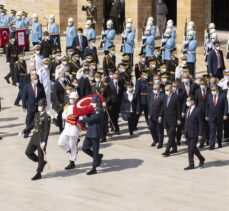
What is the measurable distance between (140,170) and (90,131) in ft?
4.92

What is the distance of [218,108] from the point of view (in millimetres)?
22609

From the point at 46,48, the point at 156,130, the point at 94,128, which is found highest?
the point at 46,48

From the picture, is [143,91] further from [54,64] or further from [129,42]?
[129,42]

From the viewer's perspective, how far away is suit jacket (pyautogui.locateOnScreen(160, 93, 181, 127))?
22.0 m

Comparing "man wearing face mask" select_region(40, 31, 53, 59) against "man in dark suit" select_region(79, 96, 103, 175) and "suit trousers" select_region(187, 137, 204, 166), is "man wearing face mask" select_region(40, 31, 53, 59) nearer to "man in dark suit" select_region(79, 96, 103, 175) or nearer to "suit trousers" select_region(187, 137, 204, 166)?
"man in dark suit" select_region(79, 96, 103, 175)

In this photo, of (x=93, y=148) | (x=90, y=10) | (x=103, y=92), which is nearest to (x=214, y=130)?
(x=103, y=92)

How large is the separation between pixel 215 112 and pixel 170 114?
49.7 inches

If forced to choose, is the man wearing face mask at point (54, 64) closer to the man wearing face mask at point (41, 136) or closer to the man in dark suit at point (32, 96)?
the man in dark suit at point (32, 96)

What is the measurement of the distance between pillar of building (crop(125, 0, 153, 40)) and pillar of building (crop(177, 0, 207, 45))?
7.99 feet

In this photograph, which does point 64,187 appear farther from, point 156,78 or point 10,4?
point 10,4

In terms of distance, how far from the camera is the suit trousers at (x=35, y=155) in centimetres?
2008

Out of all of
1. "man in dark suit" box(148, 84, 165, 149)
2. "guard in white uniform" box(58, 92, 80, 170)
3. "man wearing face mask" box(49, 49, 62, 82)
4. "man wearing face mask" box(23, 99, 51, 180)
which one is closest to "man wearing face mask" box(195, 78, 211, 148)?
"man in dark suit" box(148, 84, 165, 149)

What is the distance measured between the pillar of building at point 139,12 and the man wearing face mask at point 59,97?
1490 cm

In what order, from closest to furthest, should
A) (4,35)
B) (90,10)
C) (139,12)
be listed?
1. (4,35)
2. (139,12)
3. (90,10)
